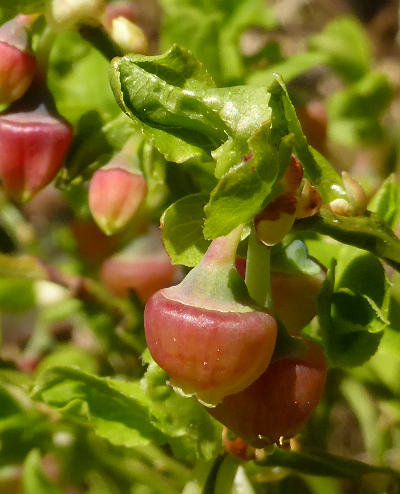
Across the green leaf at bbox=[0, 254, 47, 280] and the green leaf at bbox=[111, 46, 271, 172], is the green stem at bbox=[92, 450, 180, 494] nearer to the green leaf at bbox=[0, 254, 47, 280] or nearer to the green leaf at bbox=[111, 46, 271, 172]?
the green leaf at bbox=[0, 254, 47, 280]

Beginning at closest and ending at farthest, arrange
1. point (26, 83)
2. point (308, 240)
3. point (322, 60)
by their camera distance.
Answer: point (26, 83) → point (308, 240) → point (322, 60)

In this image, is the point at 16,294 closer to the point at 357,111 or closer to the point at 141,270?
the point at 141,270

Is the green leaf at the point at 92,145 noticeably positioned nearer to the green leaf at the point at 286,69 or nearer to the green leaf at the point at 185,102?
the green leaf at the point at 185,102

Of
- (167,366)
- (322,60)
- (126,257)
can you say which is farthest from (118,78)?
(322,60)

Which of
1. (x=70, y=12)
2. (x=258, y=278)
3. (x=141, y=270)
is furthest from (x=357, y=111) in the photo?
(x=258, y=278)

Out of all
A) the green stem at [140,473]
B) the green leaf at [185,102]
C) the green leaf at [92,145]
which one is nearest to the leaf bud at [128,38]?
the green leaf at [92,145]

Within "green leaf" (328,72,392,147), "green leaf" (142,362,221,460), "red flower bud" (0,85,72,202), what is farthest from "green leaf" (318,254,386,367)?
"green leaf" (328,72,392,147)

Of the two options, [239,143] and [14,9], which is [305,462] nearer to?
[239,143]
